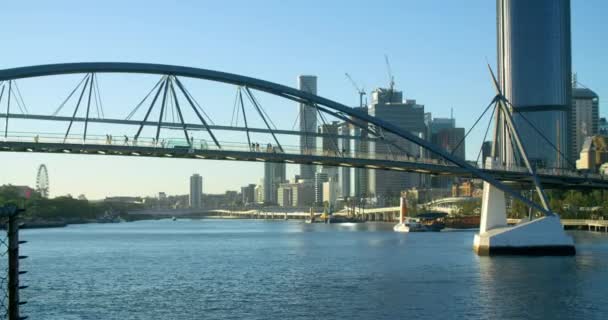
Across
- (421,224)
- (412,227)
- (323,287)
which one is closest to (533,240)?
(323,287)

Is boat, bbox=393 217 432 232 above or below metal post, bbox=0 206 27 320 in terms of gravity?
below

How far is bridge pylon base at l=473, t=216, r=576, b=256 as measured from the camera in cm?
7319

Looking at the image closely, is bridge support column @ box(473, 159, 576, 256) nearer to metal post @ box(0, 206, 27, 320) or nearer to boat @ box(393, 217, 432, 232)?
metal post @ box(0, 206, 27, 320)

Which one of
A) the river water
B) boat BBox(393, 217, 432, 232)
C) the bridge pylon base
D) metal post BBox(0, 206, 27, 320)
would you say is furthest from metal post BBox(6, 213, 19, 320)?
boat BBox(393, 217, 432, 232)

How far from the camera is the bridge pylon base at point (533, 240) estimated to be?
73188mm

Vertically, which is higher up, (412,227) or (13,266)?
(13,266)

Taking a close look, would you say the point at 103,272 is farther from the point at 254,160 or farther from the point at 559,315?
the point at 559,315

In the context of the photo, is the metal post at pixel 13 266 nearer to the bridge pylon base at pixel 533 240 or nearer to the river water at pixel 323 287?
the river water at pixel 323 287

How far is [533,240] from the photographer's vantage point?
7331 cm

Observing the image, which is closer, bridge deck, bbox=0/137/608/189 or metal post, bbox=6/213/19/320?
metal post, bbox=6/213/19/320

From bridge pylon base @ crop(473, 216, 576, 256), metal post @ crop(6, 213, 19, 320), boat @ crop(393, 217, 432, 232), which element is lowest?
boat @ crop(393, 217, 432, 232)

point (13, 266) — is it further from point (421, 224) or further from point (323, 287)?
point (421, 224)

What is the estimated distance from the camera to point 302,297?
50.6m

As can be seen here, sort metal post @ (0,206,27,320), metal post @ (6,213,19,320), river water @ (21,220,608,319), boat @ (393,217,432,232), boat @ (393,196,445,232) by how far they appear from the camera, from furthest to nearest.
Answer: boat @ (393,196,445,232), boat @ (393,217,432,232), river water @ (21,220,608,319), metal post @ (6,213,19,320), metal post @ (0,206,27,320)
